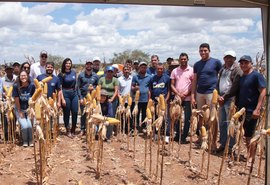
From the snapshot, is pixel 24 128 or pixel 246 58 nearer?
pixel 246 58

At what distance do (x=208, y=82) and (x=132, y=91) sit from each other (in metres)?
2.09

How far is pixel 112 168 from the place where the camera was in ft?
17.3

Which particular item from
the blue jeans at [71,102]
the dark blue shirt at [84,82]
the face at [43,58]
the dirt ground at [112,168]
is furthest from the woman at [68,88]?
the dirt ground at [112,168]

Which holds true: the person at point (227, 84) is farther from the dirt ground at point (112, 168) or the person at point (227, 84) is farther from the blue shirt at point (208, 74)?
the dirt ground at point (112, 168)

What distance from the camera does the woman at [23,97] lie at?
257 inches

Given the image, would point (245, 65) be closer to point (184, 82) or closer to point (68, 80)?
point (184, 82)

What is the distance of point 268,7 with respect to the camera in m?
3.95

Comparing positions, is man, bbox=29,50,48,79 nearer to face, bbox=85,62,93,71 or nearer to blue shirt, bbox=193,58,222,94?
face, bbox=85,62,93,71

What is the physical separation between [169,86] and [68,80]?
233 cm

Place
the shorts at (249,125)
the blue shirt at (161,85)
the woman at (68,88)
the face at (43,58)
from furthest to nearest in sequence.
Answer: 1. the woman at (68,88)
2. the face at (43,58)
3. the blue shirt at (161,85)
4. the shorts at (249,125)

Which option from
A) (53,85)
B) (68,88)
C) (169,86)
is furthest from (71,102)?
(169,86)

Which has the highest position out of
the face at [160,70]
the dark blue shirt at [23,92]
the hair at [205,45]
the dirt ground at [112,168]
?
the hair at [205,45]

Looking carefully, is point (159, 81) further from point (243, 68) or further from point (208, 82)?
point (243, 68)

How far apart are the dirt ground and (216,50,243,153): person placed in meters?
0.74
